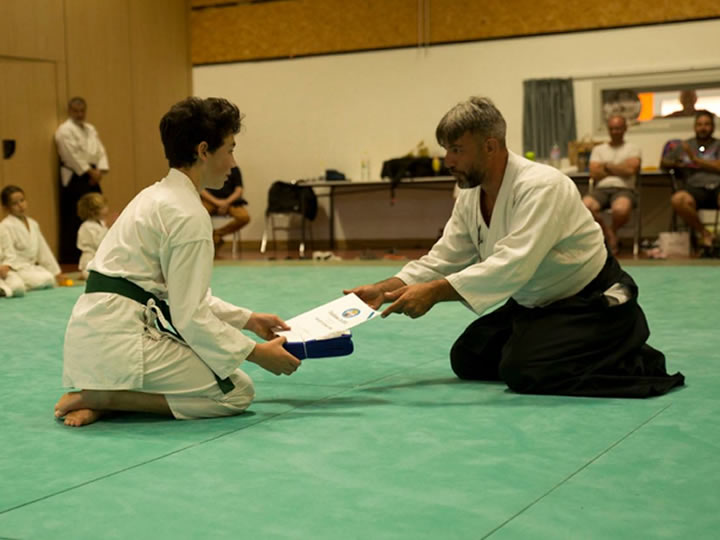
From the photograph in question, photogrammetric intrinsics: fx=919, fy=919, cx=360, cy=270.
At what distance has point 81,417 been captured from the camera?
2.67 meters

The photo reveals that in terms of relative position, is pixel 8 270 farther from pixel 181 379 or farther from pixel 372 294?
pixel 181 379

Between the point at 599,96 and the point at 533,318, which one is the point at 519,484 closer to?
the point at 533,318

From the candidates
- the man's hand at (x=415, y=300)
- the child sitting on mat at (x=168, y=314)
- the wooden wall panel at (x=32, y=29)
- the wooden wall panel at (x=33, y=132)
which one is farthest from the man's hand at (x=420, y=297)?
the wooden wall panel at (x=32, y=29)

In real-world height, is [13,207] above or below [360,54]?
below

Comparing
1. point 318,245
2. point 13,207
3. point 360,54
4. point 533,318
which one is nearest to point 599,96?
point 360,54

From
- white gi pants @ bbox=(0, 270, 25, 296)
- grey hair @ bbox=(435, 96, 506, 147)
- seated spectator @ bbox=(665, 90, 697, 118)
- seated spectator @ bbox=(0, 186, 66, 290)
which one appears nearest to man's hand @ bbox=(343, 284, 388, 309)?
grey hair @ bbox=(435, 96, 506, 147)

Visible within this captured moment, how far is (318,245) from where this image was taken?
1230 cm

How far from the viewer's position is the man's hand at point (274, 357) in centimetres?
266

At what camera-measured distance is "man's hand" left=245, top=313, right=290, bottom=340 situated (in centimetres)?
293

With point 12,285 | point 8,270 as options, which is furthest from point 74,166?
point 12,285

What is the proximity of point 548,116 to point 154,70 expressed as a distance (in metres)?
5.30

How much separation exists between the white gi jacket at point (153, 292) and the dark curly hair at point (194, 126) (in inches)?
2.5

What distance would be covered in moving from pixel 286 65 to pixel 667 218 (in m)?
5.40

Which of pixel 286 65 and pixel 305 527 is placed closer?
pixel 305 527
